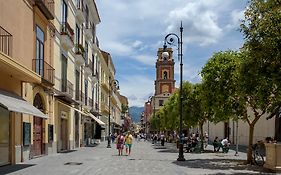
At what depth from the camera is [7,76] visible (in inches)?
751

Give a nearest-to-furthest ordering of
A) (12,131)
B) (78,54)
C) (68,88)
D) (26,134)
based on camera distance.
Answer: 1. (12,131)
2. (26,134)
3. (68,88)
4. (78,54)

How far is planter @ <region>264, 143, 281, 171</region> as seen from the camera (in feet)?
59.9

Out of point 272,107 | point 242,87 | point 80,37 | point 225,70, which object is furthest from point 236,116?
point 80,37

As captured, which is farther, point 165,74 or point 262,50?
point 165,74

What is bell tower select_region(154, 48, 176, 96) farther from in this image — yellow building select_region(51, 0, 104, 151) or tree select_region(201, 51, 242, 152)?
tree select_region(201, 51, 242, 152)

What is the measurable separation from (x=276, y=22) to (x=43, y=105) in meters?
15.3

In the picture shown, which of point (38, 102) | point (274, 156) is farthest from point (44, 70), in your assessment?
point (274, 156)

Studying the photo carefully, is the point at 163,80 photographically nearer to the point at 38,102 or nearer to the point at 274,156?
the point at 38,102

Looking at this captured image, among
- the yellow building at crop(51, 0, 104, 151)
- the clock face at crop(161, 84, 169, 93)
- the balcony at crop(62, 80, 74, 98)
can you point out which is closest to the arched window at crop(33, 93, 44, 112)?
the yellow building at crop(51, 0, 104, 151)

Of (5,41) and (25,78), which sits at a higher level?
(5,41)

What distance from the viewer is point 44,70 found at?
25.1m

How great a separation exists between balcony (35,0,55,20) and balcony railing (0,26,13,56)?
4.87 meters

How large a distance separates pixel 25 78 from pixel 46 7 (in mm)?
5654

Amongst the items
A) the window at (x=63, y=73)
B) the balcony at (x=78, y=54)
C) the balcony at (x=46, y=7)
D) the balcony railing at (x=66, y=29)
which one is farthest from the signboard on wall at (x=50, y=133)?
the balcony at (x=78, y=54)
